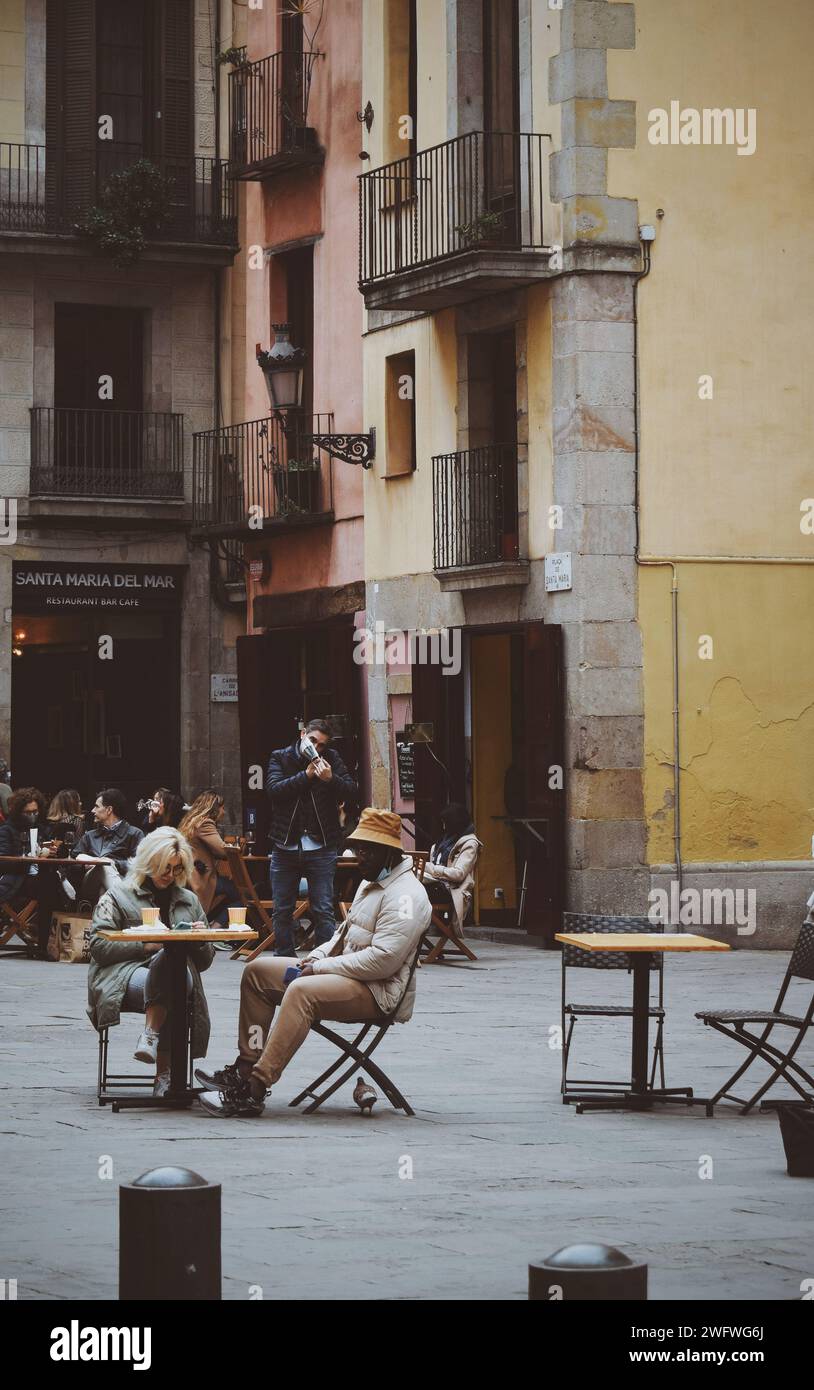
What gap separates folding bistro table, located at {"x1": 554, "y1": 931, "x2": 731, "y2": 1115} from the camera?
11984 mm

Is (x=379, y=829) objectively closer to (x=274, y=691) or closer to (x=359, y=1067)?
(x=359, y=1067)

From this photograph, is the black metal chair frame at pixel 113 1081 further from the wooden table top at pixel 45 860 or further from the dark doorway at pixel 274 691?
the dark doorway at pixel 274 691

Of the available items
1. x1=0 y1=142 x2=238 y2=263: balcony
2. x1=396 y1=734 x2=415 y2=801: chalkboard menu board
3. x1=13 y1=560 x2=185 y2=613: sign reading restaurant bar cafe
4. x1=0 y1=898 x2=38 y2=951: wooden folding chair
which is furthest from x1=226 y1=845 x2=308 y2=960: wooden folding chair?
A: x1=0 y1=142 x2=238 y2=263: balcony

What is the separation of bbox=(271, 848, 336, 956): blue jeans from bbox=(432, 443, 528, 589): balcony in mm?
4678

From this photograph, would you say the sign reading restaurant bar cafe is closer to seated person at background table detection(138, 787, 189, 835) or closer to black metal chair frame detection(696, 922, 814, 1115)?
seated person at background table detection(138, 787, 189, 835)

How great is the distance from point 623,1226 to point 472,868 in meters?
12.1

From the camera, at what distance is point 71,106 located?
30.8m

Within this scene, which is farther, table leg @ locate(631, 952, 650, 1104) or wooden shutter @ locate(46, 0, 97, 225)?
wooden shutter @ locate(46, 0, 97, 225)

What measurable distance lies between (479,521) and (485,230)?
2.77m

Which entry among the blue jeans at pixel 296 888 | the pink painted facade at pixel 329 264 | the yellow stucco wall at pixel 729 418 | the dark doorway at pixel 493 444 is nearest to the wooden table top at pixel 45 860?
the blue jeans at pixel 296 888

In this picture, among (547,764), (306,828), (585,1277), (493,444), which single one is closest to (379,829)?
(585,1277)

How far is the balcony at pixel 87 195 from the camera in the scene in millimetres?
→ 30031
